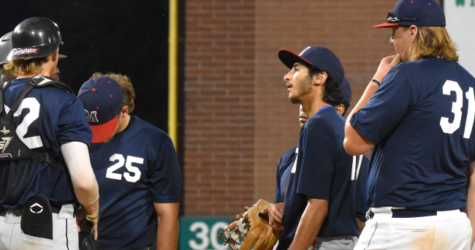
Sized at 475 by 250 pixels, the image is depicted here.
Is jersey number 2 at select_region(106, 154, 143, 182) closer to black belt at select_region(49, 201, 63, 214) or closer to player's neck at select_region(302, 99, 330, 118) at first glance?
black belt at select_region(49, 201, 63, 214)

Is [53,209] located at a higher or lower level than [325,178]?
lower

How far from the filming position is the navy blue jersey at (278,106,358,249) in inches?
113

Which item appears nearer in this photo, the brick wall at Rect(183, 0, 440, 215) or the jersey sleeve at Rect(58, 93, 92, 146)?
the jersey sleeve at Rect(58, 93, 92, 146)

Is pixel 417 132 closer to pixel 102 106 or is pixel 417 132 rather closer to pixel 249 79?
pixel 102 106

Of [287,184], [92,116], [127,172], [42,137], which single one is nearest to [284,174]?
[287,184]

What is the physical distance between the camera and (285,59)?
3.47 meters

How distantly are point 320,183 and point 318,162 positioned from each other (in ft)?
0.33

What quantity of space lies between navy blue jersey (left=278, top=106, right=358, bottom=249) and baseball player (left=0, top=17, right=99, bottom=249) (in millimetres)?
966

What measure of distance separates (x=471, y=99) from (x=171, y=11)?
5693 millimetres

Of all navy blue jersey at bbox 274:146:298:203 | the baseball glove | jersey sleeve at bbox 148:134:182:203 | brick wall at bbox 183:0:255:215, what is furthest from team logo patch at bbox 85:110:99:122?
brick wall at bbox 183:0:255:215

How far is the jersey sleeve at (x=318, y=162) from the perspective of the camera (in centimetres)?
285

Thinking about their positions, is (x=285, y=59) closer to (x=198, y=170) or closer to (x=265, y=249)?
(x=265, y=249)

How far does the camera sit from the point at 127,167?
340 cm

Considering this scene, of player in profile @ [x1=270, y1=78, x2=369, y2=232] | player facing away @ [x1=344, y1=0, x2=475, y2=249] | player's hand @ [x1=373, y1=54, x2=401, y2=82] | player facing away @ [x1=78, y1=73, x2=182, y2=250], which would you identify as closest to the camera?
player facing away @ [x1=344, y1=0, x2=475, y2=249]
